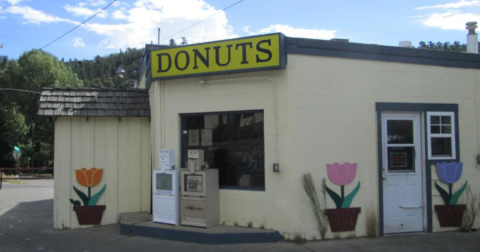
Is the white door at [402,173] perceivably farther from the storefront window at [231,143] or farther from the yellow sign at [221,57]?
the yellow sign at [221,57]

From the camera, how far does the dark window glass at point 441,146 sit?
7148 mm

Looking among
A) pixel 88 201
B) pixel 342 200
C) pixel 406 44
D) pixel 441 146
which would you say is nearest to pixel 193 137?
pixel 88 201

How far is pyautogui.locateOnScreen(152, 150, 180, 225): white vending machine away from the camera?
22.2 ft

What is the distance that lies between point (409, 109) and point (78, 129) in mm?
6619

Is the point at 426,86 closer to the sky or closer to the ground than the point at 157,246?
closer to the sky

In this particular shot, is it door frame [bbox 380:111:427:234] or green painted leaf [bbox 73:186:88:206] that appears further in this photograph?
green painted leaf [bbox 73:186:88:206]

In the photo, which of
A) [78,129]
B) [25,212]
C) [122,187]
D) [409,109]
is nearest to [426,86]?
[409,109]

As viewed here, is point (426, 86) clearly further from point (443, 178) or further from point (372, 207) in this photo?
point (372, 207)

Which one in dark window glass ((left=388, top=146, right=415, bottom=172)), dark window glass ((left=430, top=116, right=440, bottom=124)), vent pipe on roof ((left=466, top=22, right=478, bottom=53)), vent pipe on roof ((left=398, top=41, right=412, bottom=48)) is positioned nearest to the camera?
dark window glass ((left=388, top=146, right=415, bottom=172))

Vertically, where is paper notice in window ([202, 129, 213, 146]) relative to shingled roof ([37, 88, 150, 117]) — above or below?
below

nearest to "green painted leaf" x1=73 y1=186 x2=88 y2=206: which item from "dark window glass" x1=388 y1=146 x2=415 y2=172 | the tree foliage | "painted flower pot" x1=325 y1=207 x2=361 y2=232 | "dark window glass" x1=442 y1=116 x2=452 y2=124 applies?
"painted flower pot" x1=325 y1=207 x2=361 y2=232

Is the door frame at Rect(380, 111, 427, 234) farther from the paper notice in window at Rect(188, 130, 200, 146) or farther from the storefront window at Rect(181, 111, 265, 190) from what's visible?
the paper notice in window at Rect(188, 130, 200, 146)

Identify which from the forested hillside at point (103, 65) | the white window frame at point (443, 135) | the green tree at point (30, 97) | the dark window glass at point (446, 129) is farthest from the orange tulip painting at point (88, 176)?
the forested hillside at point (103, 65)

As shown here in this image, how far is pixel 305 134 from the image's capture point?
6.46 metres
